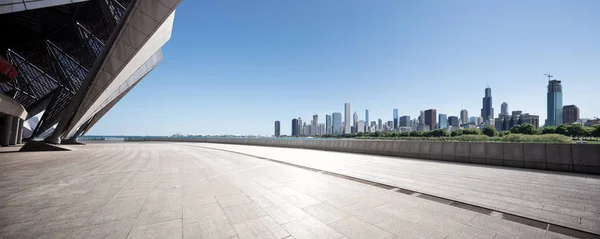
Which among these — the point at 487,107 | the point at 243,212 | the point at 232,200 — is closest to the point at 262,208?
the point at 243,212

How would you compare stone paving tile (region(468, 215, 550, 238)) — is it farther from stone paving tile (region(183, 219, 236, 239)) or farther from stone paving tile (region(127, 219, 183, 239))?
stone paving tile (region(127, 219, 183, 239))

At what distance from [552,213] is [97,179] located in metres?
12.8

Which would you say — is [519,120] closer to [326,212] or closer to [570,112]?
[570,112]

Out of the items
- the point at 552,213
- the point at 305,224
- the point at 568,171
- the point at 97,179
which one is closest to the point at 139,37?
the point at 97,179

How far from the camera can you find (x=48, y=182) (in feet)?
24.4

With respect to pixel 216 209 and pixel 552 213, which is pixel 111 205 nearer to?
pixel 216 209

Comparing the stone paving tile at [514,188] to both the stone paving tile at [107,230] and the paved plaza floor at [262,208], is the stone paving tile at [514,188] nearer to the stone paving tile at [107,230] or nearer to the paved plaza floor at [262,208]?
the paved plaza floor at [262,208]

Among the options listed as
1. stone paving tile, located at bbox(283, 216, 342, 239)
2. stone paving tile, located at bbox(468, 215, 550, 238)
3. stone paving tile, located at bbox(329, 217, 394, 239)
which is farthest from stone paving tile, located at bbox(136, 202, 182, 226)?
stone paving tile, located at bbox(468, 215, 550, 238)

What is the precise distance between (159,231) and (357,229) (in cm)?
326

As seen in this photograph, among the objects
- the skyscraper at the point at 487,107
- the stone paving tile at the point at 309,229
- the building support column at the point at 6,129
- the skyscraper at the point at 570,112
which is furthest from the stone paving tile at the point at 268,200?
the skyscraper at the point at 487,107

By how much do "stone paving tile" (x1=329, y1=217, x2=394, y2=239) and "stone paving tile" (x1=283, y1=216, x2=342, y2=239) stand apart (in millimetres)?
152

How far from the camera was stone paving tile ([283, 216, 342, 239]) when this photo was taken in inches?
140

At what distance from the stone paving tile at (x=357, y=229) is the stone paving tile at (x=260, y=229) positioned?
0.92 meters

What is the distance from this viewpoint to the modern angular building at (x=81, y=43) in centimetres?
1535
